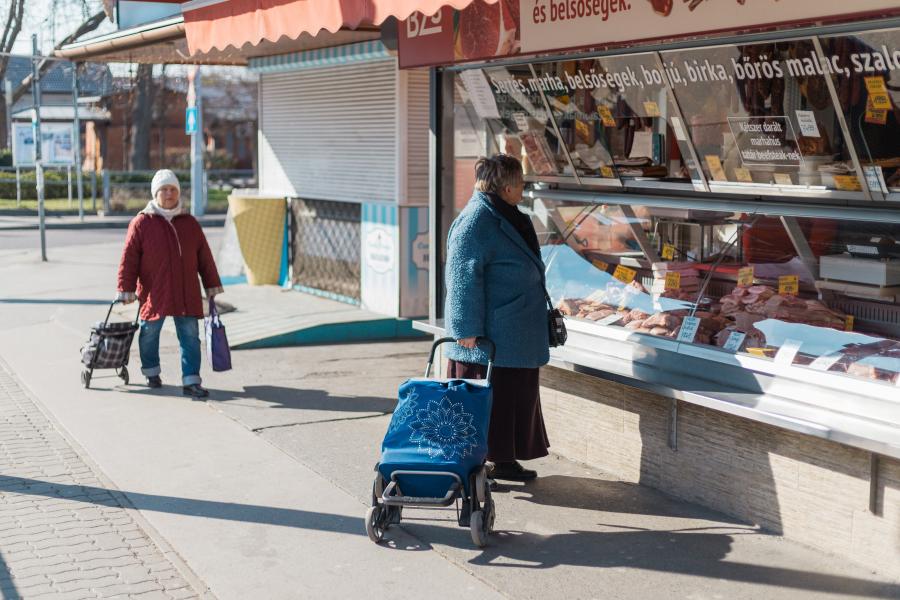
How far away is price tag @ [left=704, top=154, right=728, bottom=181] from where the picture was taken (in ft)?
19.9

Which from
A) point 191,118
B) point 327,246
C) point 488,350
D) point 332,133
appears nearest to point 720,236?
point 488,350

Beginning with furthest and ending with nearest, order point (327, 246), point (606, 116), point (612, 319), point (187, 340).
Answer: point (327, 246)
point (187, 340)
point (606, 116)
point (612, 319)

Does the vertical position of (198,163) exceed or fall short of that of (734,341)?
it exceeds it

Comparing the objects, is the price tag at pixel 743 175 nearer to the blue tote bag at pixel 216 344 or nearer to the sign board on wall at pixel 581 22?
the sign board on wall at pixel 581 22

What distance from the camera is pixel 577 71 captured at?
6.72 metres

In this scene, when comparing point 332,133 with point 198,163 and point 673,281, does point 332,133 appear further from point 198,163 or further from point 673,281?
point 198,163

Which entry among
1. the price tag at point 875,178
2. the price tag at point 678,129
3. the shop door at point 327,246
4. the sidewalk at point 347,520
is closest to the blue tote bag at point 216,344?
the sidewalk at point 347,520

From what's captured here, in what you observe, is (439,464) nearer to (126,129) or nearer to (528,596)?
(528,596)

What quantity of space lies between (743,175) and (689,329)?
→ 0.88 metres

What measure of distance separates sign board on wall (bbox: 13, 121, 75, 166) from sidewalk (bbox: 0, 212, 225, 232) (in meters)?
1.49

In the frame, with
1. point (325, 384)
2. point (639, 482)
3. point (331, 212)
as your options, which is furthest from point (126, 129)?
point (639, 482)

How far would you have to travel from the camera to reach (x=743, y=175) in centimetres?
593

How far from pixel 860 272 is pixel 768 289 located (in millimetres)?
566

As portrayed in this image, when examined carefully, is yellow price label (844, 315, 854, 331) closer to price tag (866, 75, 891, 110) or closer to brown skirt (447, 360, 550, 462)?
price tag (866, 75, 891, 110)
